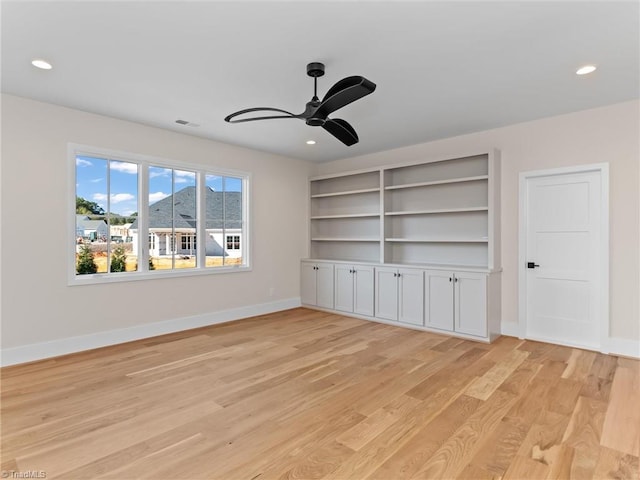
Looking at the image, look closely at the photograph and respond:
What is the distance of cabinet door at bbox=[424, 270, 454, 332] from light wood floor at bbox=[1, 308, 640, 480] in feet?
1.93

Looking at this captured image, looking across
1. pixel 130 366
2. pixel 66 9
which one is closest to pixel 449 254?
pixel 130 366

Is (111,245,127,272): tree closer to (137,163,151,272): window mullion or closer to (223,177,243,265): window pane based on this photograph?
(137,163,151,272): window mullion

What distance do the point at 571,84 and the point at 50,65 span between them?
183 inches

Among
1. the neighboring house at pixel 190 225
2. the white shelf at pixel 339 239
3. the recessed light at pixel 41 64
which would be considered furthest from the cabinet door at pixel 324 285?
the recessed light at pixel 41 64

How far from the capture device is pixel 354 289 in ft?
18.9

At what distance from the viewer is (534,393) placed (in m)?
2.90

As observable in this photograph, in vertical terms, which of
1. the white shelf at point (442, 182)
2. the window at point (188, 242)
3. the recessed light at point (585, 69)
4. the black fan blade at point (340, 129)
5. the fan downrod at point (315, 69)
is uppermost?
the recessed light at point (585, 69)

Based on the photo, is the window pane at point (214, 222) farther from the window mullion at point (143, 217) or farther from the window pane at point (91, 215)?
the window pane at point (91, 215)

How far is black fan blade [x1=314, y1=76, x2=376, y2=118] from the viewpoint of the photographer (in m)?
2.32

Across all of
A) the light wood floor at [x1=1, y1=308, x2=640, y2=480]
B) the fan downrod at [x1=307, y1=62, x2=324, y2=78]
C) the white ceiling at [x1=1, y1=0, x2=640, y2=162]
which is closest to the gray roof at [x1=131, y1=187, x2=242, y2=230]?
the white ceiling at [x1=1, y1=0, x2=640, y2=162]

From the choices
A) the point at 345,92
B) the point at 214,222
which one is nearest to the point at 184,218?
the point at 214,222

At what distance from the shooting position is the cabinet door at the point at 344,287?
5.81m

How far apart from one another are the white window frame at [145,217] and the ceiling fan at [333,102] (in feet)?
7.35

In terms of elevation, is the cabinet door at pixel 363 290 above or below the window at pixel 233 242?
below
